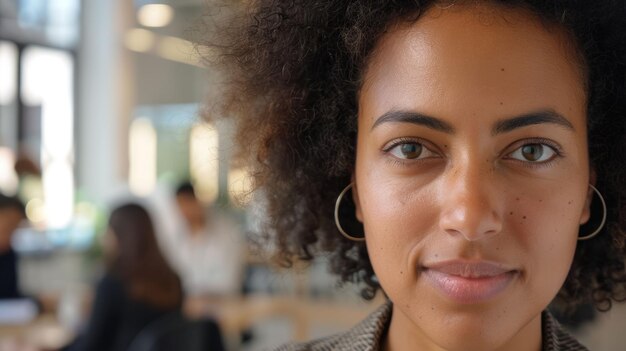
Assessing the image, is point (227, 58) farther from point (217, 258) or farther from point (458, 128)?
point (217, 258)

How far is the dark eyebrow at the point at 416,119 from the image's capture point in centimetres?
92

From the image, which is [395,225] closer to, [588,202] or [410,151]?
[410,151]

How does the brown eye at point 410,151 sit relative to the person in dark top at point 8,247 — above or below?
above

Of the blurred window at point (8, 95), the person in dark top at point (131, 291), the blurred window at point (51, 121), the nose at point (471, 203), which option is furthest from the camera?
the blurred window at point (51, 121)

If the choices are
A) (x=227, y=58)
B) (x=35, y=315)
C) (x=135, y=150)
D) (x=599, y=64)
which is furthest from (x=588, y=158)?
(x=135, y=150)

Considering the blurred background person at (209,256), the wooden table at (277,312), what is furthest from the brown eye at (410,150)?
the blurred background person at (209,256)

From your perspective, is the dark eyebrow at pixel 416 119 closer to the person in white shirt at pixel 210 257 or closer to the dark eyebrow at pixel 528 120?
the dark eyebrow at pixel 528 120

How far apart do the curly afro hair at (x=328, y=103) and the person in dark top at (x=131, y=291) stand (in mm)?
2184

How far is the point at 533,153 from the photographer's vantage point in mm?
928

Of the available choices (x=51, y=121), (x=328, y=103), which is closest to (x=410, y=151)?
(x=328, y=103)

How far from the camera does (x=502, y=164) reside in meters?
0.92

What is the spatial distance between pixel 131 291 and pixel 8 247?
49.3 inches

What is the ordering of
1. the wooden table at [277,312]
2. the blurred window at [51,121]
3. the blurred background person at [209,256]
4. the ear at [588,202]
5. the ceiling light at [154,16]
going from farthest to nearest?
the ceiling light at [154,16] < the blurred window at [51,121] < the blurred background person at [209,256] < the wooden table at [277,312] < the ear at [588,202]

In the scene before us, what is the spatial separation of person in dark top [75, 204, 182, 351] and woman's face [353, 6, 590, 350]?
2.57 metres
